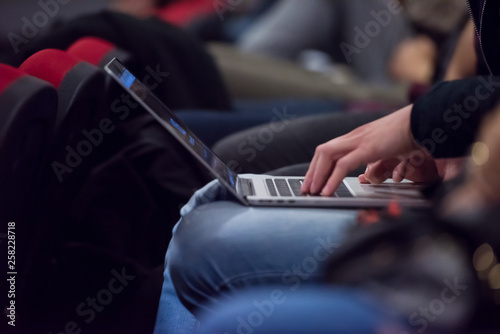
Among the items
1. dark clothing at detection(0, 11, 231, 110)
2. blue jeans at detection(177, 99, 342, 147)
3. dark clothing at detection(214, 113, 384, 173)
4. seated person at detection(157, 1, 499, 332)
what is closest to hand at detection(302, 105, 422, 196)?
seated person at detection(157, 1, 499, 332)

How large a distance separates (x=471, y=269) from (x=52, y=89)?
423 millimetres

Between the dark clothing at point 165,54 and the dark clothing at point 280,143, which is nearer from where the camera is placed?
the dark clothing at point 280,143

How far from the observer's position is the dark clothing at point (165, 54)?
4.31 feet

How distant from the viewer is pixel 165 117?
2.32 ft

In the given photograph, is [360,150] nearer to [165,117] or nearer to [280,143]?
[165,117]

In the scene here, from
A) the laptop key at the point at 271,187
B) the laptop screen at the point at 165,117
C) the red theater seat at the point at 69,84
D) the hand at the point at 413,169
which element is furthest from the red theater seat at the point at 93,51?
the hand at the point at 413,169

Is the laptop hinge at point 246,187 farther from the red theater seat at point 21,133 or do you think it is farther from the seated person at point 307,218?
the red theater seat at point 21,133

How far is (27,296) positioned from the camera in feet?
2.50

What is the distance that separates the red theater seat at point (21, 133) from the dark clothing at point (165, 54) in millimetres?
515

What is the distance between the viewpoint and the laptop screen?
0.68 metres

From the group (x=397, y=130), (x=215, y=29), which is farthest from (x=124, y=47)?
(x=215, y=29)

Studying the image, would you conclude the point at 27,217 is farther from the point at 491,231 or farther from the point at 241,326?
the point at 491,231

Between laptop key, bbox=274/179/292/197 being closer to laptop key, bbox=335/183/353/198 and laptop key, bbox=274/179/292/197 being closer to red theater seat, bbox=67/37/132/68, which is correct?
laptop key, bbox=335/183/353/198

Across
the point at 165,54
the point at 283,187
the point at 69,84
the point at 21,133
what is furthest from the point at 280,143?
the point at 165,54
